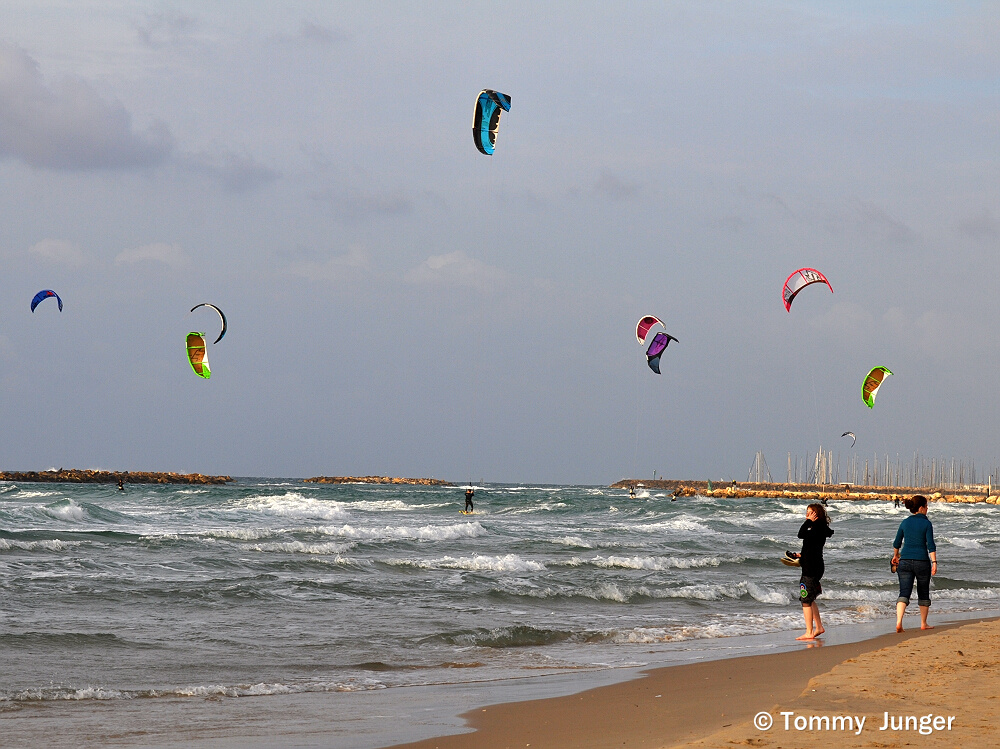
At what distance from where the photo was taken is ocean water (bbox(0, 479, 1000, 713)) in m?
7.21

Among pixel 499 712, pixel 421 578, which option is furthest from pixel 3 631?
pixel 421 578

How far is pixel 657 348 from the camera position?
30.3 meters

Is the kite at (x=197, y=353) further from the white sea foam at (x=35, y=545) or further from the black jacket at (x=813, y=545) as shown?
the black jacket at (x=813, y=545)

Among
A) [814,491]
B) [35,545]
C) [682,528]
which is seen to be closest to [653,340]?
[682,528]

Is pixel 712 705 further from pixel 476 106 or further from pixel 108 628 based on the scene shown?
pixel 476 106

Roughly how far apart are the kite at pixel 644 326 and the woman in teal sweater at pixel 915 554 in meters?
20.5

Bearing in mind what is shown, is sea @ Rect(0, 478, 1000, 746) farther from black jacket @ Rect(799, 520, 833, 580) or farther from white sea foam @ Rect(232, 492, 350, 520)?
white sea foam @ Rect(232, 492, 350, 520)

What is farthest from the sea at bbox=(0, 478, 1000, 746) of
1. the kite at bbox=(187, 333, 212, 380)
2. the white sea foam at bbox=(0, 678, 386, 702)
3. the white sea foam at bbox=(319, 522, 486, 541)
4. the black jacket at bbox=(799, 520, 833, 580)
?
the kite at bbox=(187, 333, 212, 380)

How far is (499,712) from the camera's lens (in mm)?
5637

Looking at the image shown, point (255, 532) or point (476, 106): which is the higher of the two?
point (476, 106)

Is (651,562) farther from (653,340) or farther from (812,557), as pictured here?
(653,340)

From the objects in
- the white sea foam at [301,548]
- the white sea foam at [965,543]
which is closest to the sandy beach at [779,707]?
the white sea foam at [301,548]

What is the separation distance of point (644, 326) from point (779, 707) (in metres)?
25.3

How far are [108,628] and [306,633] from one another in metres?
1.72
